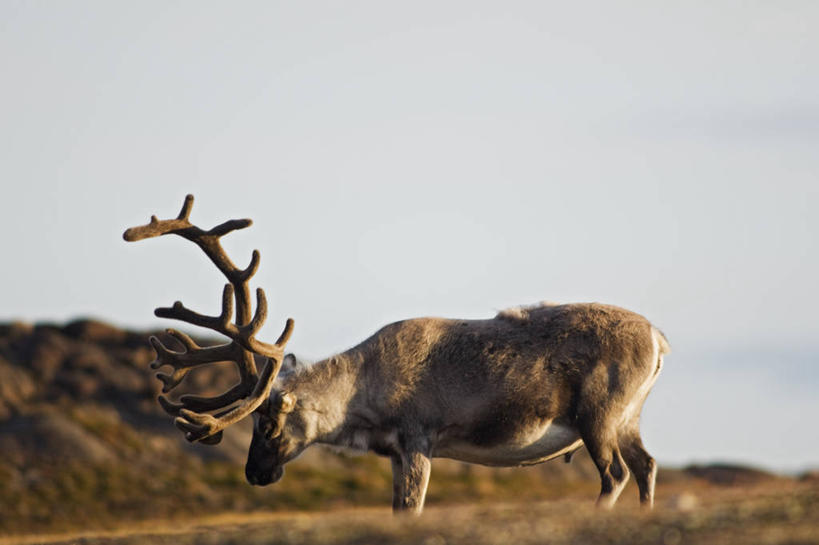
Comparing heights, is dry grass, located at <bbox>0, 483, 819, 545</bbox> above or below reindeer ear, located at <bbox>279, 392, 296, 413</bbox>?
below

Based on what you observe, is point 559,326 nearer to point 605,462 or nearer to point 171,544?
point 605,462

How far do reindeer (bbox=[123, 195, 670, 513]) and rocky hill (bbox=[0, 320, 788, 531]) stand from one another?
1781 centimetres

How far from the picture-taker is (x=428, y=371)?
1386 centimetres

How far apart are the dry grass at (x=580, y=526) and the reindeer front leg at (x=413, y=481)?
9.08 ft

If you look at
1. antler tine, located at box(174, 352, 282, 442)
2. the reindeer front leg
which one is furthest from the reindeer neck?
the reindeer front leg

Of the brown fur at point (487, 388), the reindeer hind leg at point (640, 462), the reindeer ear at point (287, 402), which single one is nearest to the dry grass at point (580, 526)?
the brown fur at point (487, 388)

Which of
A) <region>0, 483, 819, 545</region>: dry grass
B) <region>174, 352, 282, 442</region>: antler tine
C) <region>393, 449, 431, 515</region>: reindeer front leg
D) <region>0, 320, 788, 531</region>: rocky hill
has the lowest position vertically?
<region>0, 320, 788, 531</region>: rocky hill

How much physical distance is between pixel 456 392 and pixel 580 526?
472 centimetres

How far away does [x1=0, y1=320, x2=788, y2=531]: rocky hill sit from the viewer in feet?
108

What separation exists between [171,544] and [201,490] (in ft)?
80.9

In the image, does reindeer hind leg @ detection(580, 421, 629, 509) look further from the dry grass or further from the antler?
the antler

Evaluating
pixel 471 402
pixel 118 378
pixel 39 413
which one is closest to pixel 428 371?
pixel 471 402

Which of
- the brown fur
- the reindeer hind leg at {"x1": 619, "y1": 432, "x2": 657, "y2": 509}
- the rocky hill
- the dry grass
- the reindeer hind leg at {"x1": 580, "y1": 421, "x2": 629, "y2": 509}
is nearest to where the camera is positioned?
the dry grass

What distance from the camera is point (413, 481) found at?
1346cm
